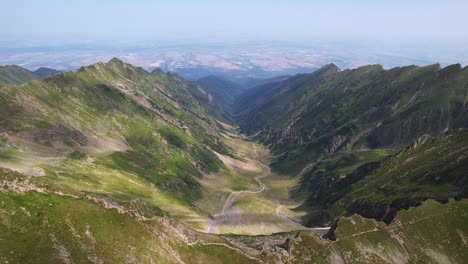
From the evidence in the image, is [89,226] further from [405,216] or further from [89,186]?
[89,186]

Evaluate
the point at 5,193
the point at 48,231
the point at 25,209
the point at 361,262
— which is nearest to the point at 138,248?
the point at 48,231

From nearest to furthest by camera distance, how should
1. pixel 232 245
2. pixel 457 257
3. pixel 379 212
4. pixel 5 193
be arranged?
pixel 5 193 → pixel 232 245 → pixel 457 257 → pixel 379 212

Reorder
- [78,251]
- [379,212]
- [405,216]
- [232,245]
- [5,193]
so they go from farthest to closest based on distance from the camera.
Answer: [379,212] → [405,216] → [232,245] → [5,193] → [78,251]

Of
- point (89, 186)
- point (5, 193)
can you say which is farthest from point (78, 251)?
point (89, 186)

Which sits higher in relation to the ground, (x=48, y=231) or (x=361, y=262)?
(x=48, y=231)

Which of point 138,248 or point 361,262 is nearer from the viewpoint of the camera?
point 138,248

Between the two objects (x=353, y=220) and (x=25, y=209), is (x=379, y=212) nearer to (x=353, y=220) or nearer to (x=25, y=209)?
(x=353, y=220)

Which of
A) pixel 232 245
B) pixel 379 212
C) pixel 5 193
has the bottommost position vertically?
pixel 379 212

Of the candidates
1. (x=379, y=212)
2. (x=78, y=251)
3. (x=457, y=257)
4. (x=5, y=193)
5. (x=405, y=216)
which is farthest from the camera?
(x=379, y=212)

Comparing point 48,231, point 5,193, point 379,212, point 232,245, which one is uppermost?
point 5,193
